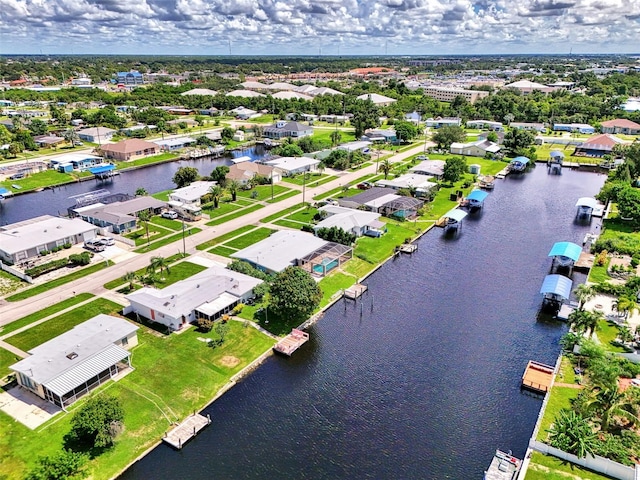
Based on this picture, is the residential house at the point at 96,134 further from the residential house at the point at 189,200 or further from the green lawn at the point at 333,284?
the green lawn at the point at 333,284

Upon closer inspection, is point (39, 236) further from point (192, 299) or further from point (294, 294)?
point (294, 294)

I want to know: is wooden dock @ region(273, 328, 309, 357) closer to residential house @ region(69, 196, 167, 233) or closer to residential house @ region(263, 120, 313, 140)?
residential house @ region(69, 196, 167, 233)

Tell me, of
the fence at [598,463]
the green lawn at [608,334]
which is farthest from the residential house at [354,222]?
the fence at [598,463]

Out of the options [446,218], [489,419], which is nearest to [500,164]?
[446,218]

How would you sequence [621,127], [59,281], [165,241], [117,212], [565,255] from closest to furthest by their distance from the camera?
[59,281]
[565,255]
[165,241]
[117,212]
[621,127]

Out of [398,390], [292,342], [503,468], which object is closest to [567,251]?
[398,390]

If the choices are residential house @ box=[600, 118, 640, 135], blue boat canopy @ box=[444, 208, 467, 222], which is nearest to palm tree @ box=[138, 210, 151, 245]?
blue boat canopy @ box=[444, 208, 467, 222]
